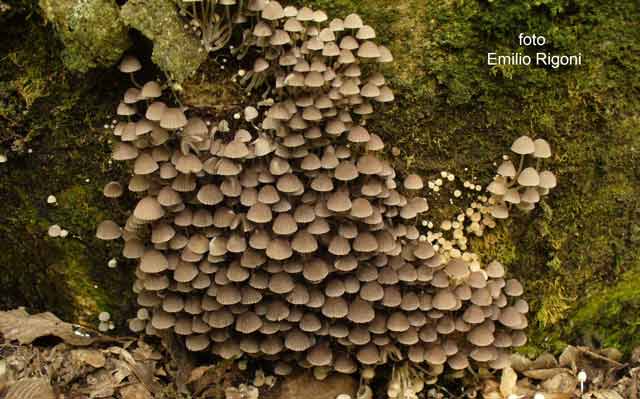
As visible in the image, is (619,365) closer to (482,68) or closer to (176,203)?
(482,68)

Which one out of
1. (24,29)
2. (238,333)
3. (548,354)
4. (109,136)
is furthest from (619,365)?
(24,29)

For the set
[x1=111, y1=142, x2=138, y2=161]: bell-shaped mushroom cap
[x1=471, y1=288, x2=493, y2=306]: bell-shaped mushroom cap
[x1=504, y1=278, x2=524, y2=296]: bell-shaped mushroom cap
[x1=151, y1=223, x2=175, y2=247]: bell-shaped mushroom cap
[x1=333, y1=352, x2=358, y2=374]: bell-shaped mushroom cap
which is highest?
[x1=111, y1=142, x2=138, y2=161]: bell-shaped mushroom cap

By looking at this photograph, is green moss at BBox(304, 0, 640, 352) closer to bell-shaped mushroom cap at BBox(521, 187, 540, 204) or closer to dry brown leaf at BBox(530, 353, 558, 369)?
dry brown leaf at BBox(530, 353, 558, 369)

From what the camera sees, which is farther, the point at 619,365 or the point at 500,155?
the point at 619,365

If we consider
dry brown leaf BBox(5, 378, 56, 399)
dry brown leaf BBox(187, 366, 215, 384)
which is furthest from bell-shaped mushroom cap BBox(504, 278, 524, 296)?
dry brown leaf BBox(5, 378, 56, 399)

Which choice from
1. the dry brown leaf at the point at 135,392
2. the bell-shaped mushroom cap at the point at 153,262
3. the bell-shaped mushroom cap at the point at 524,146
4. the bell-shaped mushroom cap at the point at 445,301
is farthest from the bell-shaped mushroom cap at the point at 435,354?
the dry brown leaf at the point at 135,392

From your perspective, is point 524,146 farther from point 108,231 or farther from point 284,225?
point 108,231

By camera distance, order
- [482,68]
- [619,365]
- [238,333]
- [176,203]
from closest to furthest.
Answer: [176,203] < [482,68] < [238,333] < [619,365]
